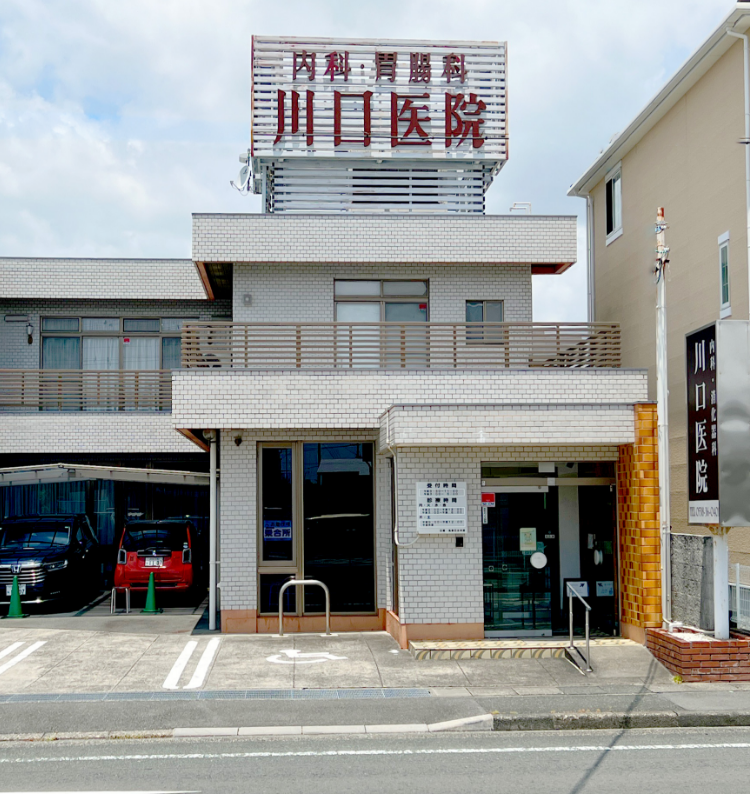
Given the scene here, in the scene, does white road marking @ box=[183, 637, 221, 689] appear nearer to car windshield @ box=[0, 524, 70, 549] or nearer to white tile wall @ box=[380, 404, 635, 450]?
white tile wall @ box=[380, 404, 635, 450]

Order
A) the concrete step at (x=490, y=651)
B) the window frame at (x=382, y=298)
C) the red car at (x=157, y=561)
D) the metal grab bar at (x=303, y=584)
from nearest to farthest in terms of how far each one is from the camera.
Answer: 1. the concrete step at (x=490, y=651)
2. the metal grab bar at (x=303, y=584)
3. the window frame at (x=382, y=298)
4. the red car at (x=157, y=561)

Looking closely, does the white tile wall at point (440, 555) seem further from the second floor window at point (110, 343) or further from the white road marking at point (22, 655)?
the second floor window at point (110, 343)

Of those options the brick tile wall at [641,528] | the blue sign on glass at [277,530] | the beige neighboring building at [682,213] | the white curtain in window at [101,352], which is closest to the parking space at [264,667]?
the brick tile wall at [641,528]

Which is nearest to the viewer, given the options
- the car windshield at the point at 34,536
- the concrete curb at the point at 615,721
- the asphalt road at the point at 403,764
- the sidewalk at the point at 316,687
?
the asphalt road at the point at 403,764

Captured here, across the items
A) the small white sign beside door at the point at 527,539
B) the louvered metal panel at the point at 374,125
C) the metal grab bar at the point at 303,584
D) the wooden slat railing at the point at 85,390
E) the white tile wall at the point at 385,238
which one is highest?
the louvered metal panel at the point at 374,125

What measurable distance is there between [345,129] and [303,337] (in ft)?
23.4

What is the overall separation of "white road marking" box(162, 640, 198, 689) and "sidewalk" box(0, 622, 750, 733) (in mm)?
14

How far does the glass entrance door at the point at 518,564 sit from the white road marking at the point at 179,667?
4453mm

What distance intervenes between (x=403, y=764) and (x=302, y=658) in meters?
4.79

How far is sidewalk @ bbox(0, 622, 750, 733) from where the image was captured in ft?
33.5

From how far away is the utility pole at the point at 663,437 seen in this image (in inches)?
523

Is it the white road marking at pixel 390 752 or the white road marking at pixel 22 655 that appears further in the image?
the white road marking at pixel 22 655

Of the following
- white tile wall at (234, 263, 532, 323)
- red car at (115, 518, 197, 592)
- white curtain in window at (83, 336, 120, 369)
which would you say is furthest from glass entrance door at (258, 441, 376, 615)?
white curtain in window at (83, 336, 120, 369)

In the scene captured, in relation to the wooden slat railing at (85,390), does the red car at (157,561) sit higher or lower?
lower
